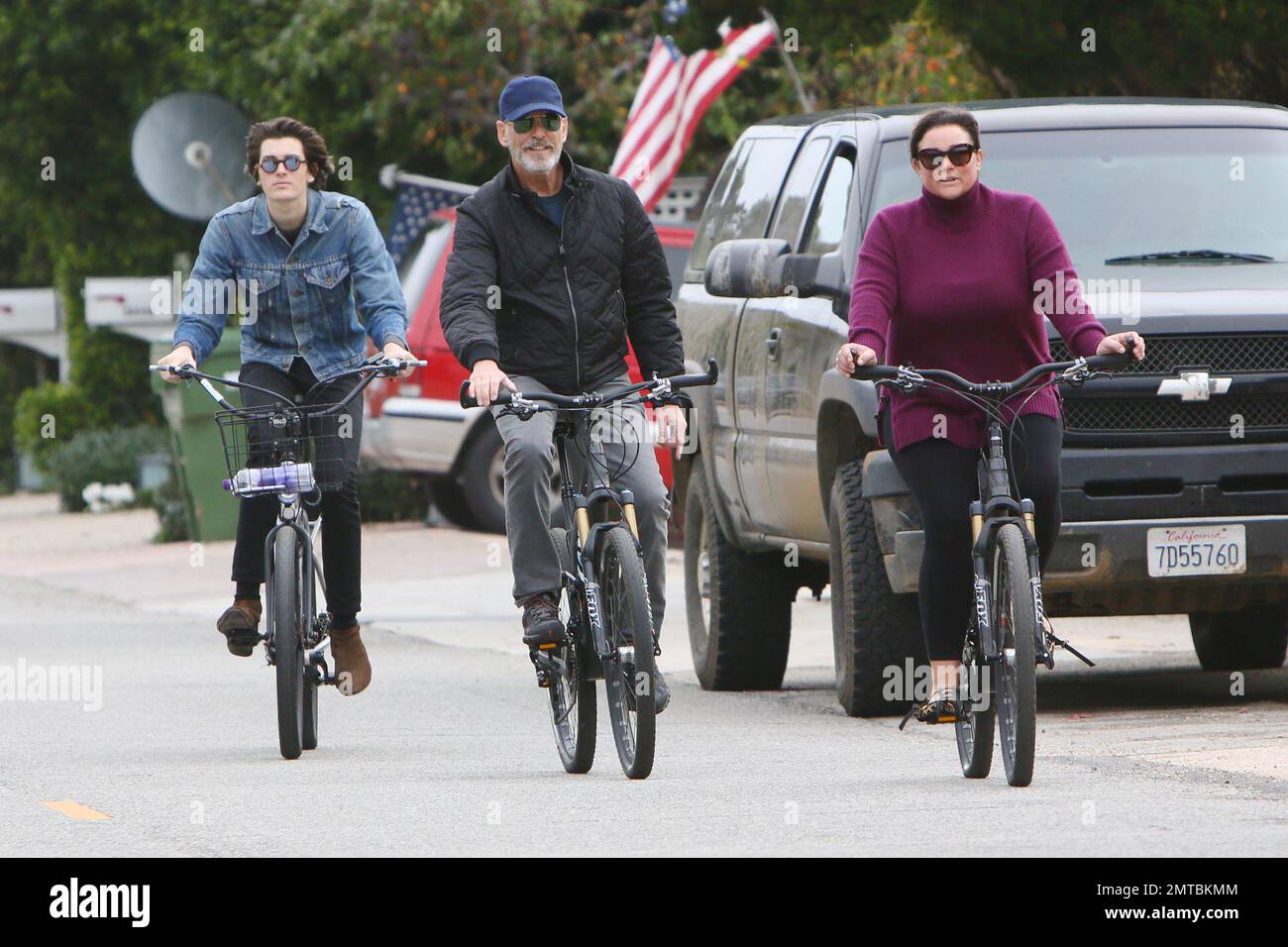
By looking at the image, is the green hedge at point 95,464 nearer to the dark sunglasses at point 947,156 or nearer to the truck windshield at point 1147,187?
the truck windshield at point 1147,187

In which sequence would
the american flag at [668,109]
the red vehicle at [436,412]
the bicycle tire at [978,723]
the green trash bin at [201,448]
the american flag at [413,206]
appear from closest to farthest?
the bicycle tire at [978,723] → the american flag at [668,109] → the red vehicle at [436,412] → the green trash bin at [201,448] → the american flag at [413,206]

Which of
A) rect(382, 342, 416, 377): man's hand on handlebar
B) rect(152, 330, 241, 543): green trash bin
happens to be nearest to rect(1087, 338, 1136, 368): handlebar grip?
rect(382, 342, 416, 377): man's hand on handlebar

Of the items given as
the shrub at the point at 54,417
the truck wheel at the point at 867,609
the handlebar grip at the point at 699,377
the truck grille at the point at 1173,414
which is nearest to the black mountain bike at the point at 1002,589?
the handlebar grip at the point at 699,377

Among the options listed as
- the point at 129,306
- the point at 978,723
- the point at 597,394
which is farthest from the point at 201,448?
the point at 978,723

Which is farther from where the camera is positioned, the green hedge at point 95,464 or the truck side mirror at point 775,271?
the green hedge at point 95,464

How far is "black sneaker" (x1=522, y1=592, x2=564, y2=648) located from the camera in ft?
24.6

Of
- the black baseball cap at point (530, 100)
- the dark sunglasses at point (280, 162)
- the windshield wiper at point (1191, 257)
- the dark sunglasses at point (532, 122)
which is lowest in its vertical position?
the windshield wiper at point (1191, 257)

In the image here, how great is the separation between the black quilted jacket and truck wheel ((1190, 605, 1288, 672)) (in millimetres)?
3600

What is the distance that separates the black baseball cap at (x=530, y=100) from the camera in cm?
759

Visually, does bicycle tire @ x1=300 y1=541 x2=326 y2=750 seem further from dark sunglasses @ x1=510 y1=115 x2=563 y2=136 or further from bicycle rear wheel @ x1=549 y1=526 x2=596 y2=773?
dark sunglasses @ x1=510 y1=115 x2=563 y2=136

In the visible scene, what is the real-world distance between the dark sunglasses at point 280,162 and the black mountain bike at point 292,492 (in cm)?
67

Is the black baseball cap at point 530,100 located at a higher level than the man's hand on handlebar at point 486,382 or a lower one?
higher

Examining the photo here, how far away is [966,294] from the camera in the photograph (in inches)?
291
